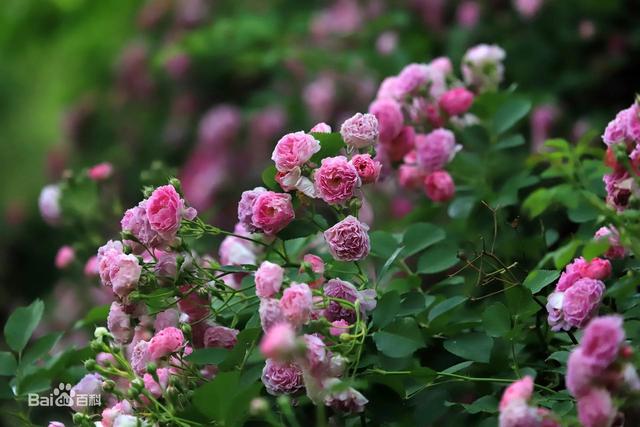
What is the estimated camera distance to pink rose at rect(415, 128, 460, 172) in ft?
5.13

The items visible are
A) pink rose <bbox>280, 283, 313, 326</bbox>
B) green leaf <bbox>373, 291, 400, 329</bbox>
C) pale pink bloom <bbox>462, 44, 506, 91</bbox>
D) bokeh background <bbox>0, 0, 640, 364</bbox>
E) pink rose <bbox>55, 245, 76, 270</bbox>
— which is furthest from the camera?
bokeh background <bbox>0, 0, 640, 364</bbox>

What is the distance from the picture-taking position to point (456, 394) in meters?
1.38

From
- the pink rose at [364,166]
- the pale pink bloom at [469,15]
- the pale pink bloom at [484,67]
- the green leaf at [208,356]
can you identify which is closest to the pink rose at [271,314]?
the green leaf at [208,356]

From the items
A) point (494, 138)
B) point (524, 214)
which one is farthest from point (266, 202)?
point (524, 214)

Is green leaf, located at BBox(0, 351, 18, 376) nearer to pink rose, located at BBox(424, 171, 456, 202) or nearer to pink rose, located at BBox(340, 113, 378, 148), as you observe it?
pink rose, located at BBox(340, 113, 378, 148)

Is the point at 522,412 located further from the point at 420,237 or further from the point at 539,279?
the point at 420,237

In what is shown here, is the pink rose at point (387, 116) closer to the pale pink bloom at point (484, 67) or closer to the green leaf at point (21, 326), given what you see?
the pale pink bloom at point (484, 67)

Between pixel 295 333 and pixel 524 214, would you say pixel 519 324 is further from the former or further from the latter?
pixel 524 214

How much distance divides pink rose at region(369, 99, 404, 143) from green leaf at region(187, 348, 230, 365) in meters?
0.52

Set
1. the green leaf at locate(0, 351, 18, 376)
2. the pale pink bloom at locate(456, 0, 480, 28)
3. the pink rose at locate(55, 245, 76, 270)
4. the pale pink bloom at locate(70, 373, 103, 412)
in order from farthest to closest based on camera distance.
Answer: the pale pink bloom at locate(456, 0, 480, 28) → the pink rose at locate(55, 245, 76, 270) → the green leaf at locate(0, 351, 18, 376) → the pale pink bloom at locate(70, 373, 103, 412)

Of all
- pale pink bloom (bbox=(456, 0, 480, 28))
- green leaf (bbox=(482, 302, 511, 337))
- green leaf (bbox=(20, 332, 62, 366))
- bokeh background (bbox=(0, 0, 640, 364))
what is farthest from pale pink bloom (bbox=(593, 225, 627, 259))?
pale pink bloom (bbox=(456, 0, 480, 28))

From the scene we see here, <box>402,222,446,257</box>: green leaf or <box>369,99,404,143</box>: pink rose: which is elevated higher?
<box>369,99,404,143</box>: pink rose

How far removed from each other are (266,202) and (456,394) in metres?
0.45

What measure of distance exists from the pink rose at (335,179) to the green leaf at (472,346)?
235mm
